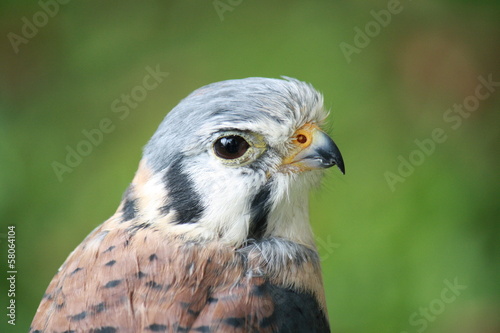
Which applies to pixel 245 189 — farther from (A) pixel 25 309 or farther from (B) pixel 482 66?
(B) pixel 482 66

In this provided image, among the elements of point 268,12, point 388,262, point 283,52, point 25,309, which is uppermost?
point 268,12

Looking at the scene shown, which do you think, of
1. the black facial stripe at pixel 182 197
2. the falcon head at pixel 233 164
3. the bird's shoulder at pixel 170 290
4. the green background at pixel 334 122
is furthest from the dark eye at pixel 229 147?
the green background at pixel 334 122

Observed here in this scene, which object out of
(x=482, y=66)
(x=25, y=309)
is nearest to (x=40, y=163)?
(x=25, y=309)

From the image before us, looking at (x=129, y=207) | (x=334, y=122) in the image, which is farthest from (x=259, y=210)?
(x=334, y=122)

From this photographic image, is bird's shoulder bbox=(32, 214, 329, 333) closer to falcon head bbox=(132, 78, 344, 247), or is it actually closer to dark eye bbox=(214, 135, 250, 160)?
falcon head bbox=(132, 78, 344, 247)

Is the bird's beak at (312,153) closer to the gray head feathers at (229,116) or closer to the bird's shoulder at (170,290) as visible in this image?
the gray head feathers at (229,116)

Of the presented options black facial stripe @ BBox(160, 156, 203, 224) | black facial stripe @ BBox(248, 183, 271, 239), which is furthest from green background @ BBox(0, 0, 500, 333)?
black facial stripe @ BBox(160, 156, 203, 224)

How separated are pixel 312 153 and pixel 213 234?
44 centimetres

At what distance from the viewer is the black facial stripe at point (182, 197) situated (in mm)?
2150

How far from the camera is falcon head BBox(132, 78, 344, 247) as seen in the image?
6.98 ft

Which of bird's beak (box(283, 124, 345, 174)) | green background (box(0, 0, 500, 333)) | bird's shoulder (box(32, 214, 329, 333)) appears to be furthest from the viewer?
green background (box(0, 0, 500, 333))

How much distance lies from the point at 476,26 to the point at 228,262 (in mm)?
2777

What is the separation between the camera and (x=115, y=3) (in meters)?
4.14

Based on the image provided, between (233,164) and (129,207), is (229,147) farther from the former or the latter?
(129,207)
